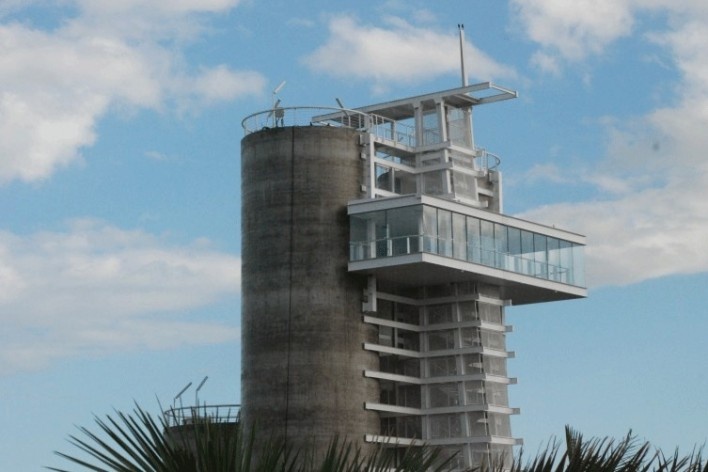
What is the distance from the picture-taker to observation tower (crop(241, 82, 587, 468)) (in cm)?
8012

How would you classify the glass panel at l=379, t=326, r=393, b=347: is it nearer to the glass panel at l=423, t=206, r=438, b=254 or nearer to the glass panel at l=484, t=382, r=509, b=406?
the glass panel at l=484, t=382, r=509, b=406

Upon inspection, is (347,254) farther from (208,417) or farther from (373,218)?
(208,417)

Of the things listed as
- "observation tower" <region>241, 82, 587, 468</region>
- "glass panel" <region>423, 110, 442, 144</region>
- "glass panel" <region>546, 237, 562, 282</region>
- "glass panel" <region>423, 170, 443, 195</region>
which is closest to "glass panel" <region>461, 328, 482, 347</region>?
"observation tower" <region>241, 82, 587, 468</region>

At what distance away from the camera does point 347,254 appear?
8238cm

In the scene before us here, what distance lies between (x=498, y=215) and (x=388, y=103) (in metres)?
9.88

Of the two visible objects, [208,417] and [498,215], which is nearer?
[208,417]

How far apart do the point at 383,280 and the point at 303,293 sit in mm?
5395

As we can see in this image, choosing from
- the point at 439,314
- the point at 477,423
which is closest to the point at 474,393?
the point at 477,423

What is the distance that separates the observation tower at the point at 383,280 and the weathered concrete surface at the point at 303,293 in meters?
0.08

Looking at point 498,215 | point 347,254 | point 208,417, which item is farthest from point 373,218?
point 208,417

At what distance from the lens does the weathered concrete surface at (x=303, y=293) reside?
7975 centimetres

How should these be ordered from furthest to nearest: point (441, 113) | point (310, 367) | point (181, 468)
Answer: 1. point (441, 113)
2. point (310, 367)
3. point (181, 468)

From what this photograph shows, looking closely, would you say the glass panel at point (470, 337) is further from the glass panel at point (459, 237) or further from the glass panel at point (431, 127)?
the glass panel at point (431, 127)

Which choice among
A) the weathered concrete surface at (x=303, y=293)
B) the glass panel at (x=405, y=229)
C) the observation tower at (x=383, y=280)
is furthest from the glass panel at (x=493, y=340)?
the glass panel at (x=405, y=229)
